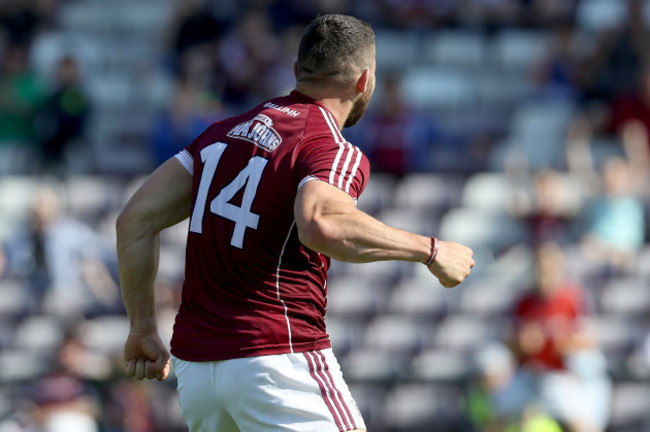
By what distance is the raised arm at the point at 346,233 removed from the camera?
349 cm

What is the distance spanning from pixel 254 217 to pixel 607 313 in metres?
7.30

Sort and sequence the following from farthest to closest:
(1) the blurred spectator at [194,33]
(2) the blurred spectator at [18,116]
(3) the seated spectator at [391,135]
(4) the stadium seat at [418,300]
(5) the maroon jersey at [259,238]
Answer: (1) the blurred spectator at [194,33] < (2) the blurred spectator at [18,116] < (3) the seated spectator at [391,135] < (4) the stadium seat at [418,300] < (5) the maroon jersey at [259,238]

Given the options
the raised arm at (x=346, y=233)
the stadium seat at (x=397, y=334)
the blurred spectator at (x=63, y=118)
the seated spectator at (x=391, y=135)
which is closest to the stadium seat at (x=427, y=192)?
the seated spectator at (x=391, y=135)

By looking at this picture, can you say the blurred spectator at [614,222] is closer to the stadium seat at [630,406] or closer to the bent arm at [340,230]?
the stadium seat at [630,406]

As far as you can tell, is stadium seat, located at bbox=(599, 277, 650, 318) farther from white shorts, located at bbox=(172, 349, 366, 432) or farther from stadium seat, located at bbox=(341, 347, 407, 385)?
white shorts, located at bbox=(172, 349, 366, 432)

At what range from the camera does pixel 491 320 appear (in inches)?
409

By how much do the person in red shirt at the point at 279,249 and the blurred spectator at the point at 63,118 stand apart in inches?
316

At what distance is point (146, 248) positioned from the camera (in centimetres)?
409

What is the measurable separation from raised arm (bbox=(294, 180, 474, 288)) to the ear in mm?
559

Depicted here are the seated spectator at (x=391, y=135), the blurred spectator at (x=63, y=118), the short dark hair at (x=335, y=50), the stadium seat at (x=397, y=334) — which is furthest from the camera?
the blurred spectator at (x=63, y=118)

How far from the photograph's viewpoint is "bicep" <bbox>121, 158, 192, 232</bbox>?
13.3 ft

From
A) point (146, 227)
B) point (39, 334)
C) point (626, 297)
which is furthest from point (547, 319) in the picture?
point (146, 227)

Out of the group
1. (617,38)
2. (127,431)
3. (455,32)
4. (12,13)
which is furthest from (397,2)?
(127,431)

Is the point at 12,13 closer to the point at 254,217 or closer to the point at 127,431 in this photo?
the point at 127,431
